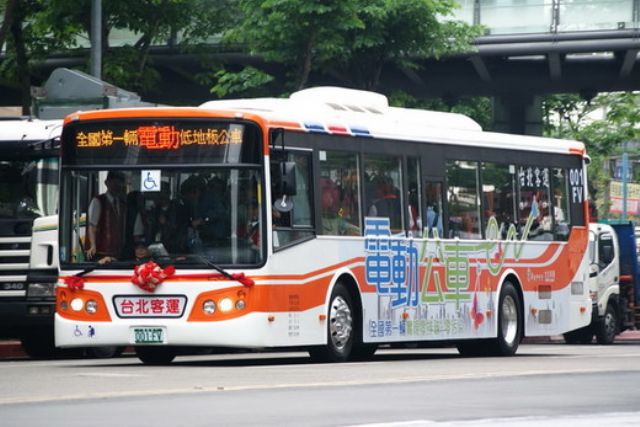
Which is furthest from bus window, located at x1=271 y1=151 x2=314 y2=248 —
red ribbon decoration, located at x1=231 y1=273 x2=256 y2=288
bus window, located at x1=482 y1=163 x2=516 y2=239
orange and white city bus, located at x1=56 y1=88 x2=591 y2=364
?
bus window, located at x1=482 y1=163 x2=516 y2=239

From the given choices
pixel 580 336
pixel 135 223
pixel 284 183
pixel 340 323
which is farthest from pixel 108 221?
pixel 580 336

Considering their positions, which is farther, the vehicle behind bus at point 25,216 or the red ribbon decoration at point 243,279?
the vehicle behind bus at point 25,216

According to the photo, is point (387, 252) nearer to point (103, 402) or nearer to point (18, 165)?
point (18, 165)

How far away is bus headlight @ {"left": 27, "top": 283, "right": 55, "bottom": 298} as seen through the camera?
23.1 meters

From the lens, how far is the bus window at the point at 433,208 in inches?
890

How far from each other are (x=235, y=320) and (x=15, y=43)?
19.3m

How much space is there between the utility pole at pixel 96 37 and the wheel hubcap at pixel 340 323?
1380 centimetres

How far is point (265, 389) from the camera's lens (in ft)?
46.7

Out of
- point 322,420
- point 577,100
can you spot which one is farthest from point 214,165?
point 577,100

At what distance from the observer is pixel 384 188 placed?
2164 centimetres

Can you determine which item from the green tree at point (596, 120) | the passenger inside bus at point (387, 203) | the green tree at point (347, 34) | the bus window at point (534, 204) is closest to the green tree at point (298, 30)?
the green tree at point (347, 34)

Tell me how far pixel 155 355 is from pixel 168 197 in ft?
7.23

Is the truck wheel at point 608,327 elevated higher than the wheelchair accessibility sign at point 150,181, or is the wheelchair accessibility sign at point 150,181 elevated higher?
the wheelchair accessibility sign at point 150,181

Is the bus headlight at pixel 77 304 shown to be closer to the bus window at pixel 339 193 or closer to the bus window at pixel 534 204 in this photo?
the bus window at pixel 339 193
